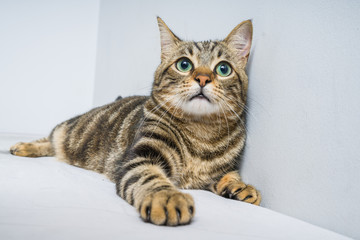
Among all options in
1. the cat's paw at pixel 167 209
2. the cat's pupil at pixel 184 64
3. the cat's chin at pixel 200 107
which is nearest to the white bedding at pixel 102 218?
the cat's paw at pixel 167 209

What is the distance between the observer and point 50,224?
2.07 ft

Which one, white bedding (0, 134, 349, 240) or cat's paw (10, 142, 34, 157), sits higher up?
white bedding (0, 134, 349, 240)

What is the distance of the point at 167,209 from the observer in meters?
0.67

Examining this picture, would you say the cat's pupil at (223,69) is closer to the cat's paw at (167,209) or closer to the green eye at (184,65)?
the green eye at (184,65)

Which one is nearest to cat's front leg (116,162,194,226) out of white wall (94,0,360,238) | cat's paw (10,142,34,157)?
white wall (94,0,360,238)

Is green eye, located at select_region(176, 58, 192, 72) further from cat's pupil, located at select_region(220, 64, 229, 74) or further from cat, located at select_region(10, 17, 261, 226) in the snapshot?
cat's pupil, located at select_region(220, 64, 229, 74)

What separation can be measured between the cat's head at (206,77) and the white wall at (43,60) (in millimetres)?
2290

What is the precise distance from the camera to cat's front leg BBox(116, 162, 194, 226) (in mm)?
671

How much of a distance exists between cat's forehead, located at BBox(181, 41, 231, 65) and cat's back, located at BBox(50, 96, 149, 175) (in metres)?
0.39

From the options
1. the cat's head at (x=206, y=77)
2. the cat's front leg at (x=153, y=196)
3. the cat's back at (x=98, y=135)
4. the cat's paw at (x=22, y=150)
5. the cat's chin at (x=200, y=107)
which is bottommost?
the cat's paw at (x=22, y=150)

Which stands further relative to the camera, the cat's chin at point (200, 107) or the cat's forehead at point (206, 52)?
the cat's forehead at point (206, 52)

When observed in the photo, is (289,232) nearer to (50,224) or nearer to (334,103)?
(334,103)

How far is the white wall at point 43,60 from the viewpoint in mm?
2939

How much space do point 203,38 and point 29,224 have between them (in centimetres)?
124
